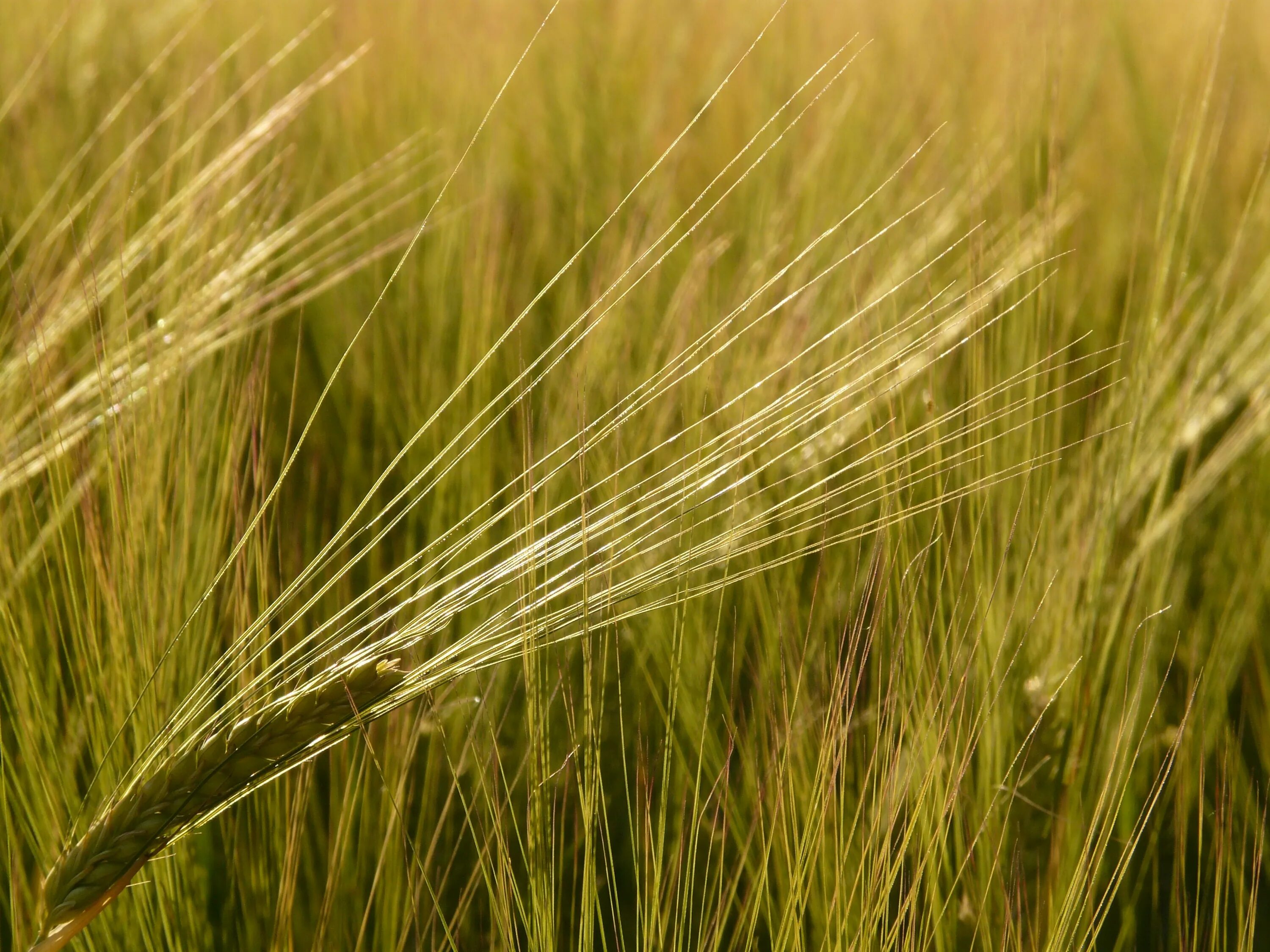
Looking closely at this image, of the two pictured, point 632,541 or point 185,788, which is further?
point 632,541

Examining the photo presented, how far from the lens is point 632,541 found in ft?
2.62

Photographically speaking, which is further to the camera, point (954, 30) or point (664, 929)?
point (954, 30)

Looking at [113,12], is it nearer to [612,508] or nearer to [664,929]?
[612,508]

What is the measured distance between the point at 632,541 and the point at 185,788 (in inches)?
14.9

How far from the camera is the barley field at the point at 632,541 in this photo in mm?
499

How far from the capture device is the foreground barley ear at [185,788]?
0.46 metres

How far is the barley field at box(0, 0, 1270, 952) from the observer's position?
0.50 meters

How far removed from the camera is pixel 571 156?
3.87 feet

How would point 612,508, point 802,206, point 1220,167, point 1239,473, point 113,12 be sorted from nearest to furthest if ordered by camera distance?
point 612,508
point 1239,473
point 802,206
point 1220,167
point 113,12

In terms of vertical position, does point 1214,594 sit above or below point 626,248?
below

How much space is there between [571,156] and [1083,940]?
0.90 metres

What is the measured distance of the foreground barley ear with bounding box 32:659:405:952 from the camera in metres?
0.46

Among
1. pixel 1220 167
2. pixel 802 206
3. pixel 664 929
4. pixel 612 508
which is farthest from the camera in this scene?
pixel 1220 167

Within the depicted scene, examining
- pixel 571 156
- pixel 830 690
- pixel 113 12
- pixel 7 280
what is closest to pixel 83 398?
pixel 7 280
